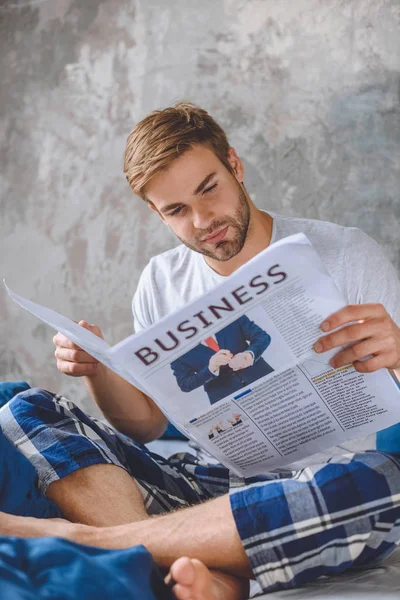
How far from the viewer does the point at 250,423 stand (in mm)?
970

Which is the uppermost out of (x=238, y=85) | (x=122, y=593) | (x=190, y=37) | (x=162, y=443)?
(x=190, y=37)

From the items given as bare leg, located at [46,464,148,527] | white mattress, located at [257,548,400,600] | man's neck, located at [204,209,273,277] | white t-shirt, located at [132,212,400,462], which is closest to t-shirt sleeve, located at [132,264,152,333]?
white t-shirt, located at [132,212,400,462]

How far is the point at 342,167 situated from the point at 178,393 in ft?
4.59

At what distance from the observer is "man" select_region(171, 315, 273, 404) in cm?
87

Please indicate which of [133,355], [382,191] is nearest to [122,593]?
[133,355]

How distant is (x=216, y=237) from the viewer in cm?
136

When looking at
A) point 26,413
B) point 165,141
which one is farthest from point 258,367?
point 165,141

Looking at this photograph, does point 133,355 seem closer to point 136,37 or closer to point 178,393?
point 178,393

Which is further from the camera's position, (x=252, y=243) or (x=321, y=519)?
(x=252, y=243)

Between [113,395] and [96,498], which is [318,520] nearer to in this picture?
[96,498]

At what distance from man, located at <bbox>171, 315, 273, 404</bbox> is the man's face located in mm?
489

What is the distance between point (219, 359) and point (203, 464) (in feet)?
1.44

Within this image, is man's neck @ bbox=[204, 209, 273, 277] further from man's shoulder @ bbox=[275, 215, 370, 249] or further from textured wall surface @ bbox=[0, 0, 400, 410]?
textured wall surface @ bbox=[0, 0, 400, 410]

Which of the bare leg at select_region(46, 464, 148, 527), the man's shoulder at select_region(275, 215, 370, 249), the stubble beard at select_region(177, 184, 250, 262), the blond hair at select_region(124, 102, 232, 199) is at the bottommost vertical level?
the bare leg at select_region(46, 464, 148, 527)
